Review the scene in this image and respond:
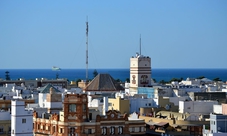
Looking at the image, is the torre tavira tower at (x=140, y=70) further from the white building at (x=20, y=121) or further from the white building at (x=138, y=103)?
the white building at (x=20, y=121)

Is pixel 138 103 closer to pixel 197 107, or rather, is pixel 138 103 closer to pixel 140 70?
pixel 197 107

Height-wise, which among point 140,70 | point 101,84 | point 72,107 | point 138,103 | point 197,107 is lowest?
point 197,107

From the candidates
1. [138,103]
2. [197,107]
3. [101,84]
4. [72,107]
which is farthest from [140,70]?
[72,107]

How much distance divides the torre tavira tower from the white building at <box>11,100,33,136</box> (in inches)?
1513

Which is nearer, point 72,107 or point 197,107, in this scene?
point 72,107

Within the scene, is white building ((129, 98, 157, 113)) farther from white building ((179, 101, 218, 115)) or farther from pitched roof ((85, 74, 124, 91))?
pitched roof ((85, 74, 124, 91))

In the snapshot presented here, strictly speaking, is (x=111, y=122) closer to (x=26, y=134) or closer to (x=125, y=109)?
(x=26, y=134)

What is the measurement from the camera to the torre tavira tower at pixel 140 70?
329 feet

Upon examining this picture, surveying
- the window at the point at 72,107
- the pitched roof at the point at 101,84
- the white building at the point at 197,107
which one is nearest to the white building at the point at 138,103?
the white building at the point at 197,107

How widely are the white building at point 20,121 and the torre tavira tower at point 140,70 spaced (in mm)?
38424

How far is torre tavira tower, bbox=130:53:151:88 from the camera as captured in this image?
100 m

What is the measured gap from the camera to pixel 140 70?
100562mm

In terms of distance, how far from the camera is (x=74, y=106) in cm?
6544

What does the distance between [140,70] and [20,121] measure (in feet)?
130
